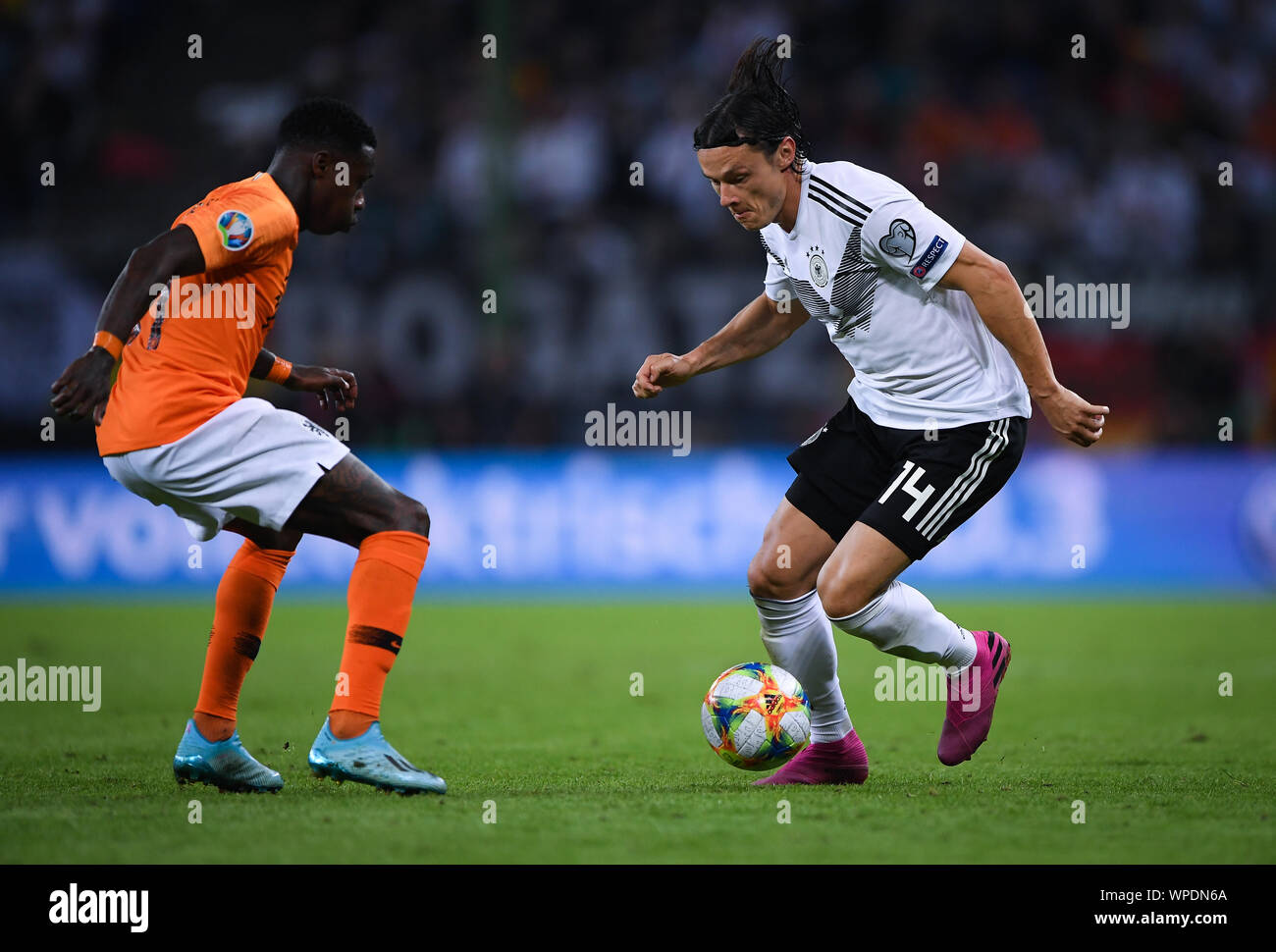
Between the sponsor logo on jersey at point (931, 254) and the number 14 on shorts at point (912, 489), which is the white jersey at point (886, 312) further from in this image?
the number 14 on shorts at point (912, 489)

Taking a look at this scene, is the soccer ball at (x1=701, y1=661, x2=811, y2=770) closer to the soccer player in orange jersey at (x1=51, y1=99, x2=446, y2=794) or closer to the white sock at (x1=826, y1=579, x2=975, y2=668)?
the white sock at (x1=826, y1=579, x2=975, y2=668)

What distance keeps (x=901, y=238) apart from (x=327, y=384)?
6.97 feet

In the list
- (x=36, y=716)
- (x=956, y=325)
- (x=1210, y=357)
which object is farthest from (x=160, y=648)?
(x=1210, y=357)

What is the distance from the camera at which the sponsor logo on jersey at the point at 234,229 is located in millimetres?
4266

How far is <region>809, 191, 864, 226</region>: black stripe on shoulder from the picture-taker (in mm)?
4648

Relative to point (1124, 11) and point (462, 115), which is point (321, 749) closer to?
point (462, 115)

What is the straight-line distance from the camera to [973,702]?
501 cm

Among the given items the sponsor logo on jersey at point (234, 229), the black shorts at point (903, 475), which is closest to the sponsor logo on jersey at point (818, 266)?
the black shorts at point (903, 475)

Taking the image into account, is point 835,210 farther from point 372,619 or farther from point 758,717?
point 372,619

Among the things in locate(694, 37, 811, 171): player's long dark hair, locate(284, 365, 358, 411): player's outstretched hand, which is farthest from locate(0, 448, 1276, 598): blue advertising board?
locate(694, 37, 811, 171): player's long dark hair

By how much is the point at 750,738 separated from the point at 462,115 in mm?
12515

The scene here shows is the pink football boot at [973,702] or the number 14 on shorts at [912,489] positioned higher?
the number 14 on shorts at [912,489]

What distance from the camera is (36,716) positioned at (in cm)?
688

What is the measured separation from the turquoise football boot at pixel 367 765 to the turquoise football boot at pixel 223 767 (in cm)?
38
